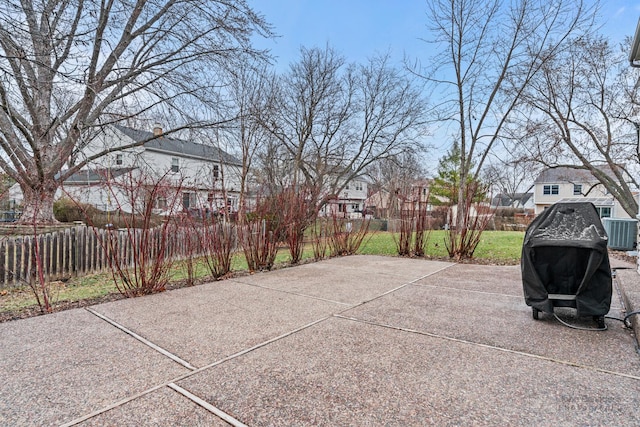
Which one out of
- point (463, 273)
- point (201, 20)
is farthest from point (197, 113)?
point (463, 273)

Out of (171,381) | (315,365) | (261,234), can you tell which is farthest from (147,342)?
(261,234)

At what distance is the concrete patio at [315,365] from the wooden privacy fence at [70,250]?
5.33 ft

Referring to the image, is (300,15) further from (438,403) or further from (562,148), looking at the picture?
(562,148)

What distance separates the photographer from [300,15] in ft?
29.7

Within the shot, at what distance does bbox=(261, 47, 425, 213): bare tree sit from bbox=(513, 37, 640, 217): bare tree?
4.56 metres

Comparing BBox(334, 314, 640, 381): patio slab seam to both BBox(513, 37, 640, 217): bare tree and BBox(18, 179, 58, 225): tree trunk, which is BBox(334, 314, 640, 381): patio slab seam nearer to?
BBox(18, 179, 58, 225): tree trunk

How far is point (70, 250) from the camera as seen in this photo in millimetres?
6789

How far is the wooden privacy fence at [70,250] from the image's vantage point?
5.35 meters

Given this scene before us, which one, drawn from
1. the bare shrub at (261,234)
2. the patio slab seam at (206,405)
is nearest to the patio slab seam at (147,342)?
the patio slab seam at (206,405)

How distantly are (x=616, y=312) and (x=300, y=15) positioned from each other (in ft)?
30.8

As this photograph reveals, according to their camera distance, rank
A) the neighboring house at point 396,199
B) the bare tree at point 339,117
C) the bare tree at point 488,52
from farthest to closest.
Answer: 1. the bare tree at point 339,117
2. the bare tree at point 488,52
3. the neighboring house at point 396,199

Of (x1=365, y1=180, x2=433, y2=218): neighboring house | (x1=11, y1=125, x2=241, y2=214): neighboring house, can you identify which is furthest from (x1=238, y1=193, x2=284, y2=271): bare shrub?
(x1=365, y1=180, x2=433, y2=218): neighboring house

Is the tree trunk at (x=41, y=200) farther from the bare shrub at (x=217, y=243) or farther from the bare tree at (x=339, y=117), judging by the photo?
the bare tree at (x=339, y=117)

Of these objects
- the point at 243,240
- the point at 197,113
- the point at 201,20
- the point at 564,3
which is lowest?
the point at 243,240
